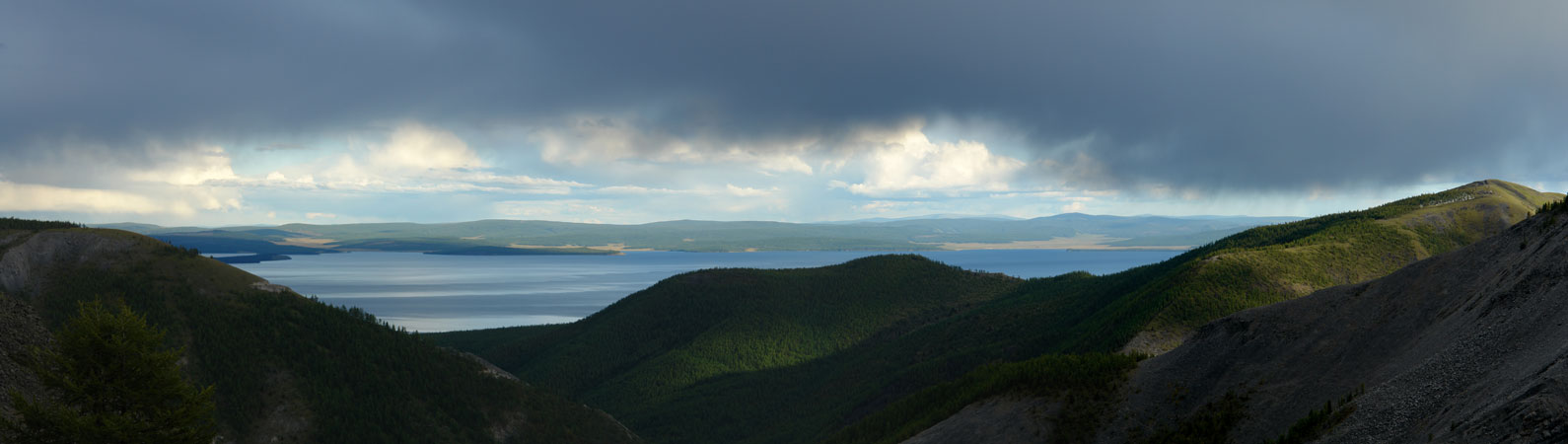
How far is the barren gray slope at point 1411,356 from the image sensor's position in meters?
23.2

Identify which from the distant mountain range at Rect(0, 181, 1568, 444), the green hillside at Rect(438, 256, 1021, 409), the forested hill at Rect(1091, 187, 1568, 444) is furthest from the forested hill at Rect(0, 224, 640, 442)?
the green hillside at Rect(438, 256, 1021, 409)

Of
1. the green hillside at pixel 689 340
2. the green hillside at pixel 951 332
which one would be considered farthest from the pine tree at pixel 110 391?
the green hillside at pixel 689 340

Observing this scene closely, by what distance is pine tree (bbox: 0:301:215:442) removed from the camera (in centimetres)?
3438

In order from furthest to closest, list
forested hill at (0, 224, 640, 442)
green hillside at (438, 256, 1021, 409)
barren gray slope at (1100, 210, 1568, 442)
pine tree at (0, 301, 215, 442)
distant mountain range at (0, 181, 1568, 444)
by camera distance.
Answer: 1. green hillside at (438, 256, 1021, 409)
2. forested hill at (0, 224, 640, 442)
3. pine tree at (0, 301, 215, 442)
4. distant mountain range at (0, 181, 1568, 444)
5. barren gray slope at (1100, 210, 1568, 442)

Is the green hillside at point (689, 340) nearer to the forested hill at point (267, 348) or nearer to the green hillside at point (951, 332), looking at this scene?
the green hillside at point (951, 332)

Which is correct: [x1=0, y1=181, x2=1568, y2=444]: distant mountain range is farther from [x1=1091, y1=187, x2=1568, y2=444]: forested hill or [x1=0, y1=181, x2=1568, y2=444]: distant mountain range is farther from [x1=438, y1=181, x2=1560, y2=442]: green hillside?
[x1=438, y1=181, x2=1560, y2=442]: green hillside

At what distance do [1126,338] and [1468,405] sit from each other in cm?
5534

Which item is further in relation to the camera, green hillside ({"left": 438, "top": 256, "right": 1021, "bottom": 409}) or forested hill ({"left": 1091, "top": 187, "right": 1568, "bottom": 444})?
green hillside ({"left": 438, "top": 256, "right": 1021, "bottom": 409})

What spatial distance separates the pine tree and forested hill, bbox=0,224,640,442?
67.6 feet

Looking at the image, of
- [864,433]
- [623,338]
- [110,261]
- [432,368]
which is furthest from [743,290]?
[110,261]

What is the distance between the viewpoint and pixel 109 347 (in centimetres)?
3516

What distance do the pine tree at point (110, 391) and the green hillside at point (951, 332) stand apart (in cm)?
7444

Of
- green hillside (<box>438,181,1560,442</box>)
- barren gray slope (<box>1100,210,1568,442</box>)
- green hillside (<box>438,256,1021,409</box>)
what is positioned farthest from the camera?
green hillside (<box>438,256,1021,409</box>)

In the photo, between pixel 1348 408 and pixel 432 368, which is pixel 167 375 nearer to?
pixel 432 368
